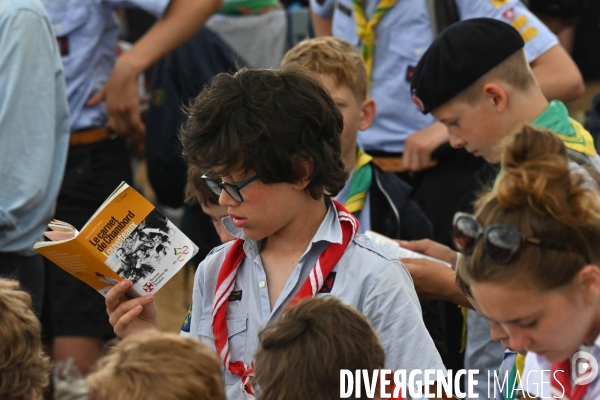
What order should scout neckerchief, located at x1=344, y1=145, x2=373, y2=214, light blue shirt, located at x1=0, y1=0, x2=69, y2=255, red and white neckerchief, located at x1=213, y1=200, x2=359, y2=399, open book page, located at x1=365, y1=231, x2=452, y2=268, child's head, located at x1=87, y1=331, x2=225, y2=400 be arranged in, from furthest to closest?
scout neckerchief, located at x1=344, y1=145, x2=373, y2=214 < light blue shirt, located at x1=0, y1=0, x2=69, y2=255 < open book page, located at x1=365, y1=231, x2=452, y2=268 < red and white neckerchief, located at x1=213, y1=200, x2=359, y2=399 < child's head, located at x1=87, y1=331, x2=225, y2=400

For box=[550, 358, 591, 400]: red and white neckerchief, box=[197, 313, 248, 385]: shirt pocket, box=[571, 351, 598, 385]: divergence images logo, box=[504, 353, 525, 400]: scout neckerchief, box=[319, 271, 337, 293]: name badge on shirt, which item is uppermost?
box=[571, 351, 598, 385]: divergence images logo

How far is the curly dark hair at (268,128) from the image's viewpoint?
8.39ft

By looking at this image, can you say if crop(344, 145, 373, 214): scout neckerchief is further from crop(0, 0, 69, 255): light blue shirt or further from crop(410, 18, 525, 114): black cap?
→ crop(0, 0, 69, 255): light blue shirt

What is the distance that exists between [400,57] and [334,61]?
0.68 metres

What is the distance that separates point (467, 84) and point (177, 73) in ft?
6.23

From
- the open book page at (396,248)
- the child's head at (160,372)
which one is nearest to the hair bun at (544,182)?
the child's head at (160,372)

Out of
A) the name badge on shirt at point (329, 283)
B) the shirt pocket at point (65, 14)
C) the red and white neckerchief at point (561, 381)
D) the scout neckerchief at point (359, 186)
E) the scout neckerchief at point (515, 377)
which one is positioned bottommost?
the scout neckerchief at point (515, 377)

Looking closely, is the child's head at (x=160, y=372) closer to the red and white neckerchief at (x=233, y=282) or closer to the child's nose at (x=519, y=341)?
the red and white neckerchief at (x=233, y=282)

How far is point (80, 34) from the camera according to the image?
4152 millimetres

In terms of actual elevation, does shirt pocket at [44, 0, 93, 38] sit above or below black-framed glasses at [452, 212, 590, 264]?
below

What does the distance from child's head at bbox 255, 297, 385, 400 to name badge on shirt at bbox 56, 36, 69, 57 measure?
2.47 meters

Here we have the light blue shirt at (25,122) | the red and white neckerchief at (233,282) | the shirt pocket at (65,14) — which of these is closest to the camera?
the red and white neckerchief at (233,282)

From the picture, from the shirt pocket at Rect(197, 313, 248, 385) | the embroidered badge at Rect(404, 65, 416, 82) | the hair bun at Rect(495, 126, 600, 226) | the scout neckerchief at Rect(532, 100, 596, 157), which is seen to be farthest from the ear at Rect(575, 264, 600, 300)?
the embroidered badge at Rect(404, 65, 416, 82)

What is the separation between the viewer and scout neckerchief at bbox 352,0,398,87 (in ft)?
13.6
